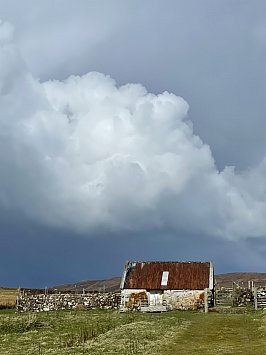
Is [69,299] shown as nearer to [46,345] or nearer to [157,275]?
[157,275]

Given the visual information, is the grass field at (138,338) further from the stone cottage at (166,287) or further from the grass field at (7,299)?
the grass field at (7,299)

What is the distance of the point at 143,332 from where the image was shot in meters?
35.3

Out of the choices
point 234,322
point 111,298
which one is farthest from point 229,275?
point 234,322

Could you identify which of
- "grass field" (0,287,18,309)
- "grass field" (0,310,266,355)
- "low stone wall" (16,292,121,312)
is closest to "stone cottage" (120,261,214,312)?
"low stone wall" (16,292,121,312)

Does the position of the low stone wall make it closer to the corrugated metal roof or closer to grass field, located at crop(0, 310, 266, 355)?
the corrugated metal roof

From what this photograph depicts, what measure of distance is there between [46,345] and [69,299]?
136 feet

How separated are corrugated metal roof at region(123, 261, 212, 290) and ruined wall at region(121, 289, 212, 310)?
0.62m

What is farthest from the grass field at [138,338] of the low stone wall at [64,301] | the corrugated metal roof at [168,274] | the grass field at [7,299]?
the grass field at [7,299]

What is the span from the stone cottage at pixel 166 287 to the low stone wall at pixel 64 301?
5270 mm

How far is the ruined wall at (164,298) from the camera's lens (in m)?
66.2

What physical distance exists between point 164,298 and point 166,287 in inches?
54.9

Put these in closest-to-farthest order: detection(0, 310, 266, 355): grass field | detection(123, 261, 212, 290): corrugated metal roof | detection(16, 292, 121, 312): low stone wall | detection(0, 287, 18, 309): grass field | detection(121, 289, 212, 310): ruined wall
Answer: detection(0, 310, 266, 355): grass field, detection(121, 289, 212, 310): ruined wall, detection(123, 261, 212, 290): corrugated metal roof, detection(16, 292, 121, 312): low stone wall, detection(0, 287, 18, 309): grass field

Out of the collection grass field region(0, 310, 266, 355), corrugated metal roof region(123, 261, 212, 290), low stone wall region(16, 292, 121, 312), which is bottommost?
grass field region(0, 310, 266, 355)

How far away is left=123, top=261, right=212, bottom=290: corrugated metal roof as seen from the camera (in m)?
67.4
